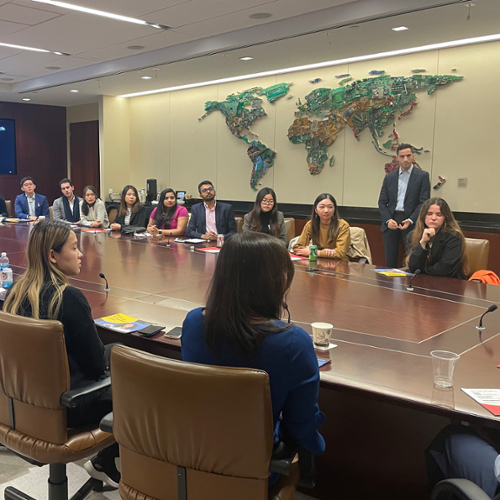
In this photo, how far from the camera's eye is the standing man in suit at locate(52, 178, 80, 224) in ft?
21.6

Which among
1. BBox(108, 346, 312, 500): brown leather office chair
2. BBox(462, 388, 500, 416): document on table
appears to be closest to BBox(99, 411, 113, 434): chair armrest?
BBox(108, 346, 312, 500): brown leather office chair

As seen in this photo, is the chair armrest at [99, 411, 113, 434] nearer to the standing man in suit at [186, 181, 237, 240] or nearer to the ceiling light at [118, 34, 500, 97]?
the standing man in suit at [186, 181, 237, 240]

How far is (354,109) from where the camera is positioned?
623 centimetres

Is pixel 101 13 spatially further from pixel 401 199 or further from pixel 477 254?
pixel 477 254

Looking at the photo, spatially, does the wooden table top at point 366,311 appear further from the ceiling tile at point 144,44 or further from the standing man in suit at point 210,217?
the ceiling tile at point 144,44

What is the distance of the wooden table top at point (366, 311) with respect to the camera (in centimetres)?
163

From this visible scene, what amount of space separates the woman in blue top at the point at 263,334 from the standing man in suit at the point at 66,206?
220 inches

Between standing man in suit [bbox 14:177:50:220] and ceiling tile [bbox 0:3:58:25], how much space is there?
106 inches

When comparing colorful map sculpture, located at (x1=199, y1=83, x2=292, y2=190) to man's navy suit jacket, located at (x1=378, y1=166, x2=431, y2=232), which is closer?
man's navy suit jacket, located at (x1=378, y1=166, x2=431, y2=232)

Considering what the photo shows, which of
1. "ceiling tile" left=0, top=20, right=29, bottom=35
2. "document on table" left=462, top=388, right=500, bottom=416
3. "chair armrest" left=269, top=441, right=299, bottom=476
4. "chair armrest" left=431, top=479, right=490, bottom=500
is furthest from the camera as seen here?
"ceiling tile" left=0, top=20, right=29, bottom=35

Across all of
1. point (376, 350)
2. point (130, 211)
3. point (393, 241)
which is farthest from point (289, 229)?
point (376, 350)

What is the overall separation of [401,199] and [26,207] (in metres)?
4.90

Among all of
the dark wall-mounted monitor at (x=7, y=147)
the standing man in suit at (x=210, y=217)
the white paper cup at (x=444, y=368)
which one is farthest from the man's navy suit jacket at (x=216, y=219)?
the dark wall-mounted monitor at (x=7, y=147)

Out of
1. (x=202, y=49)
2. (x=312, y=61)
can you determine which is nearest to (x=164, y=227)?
(x=202, y=49)
